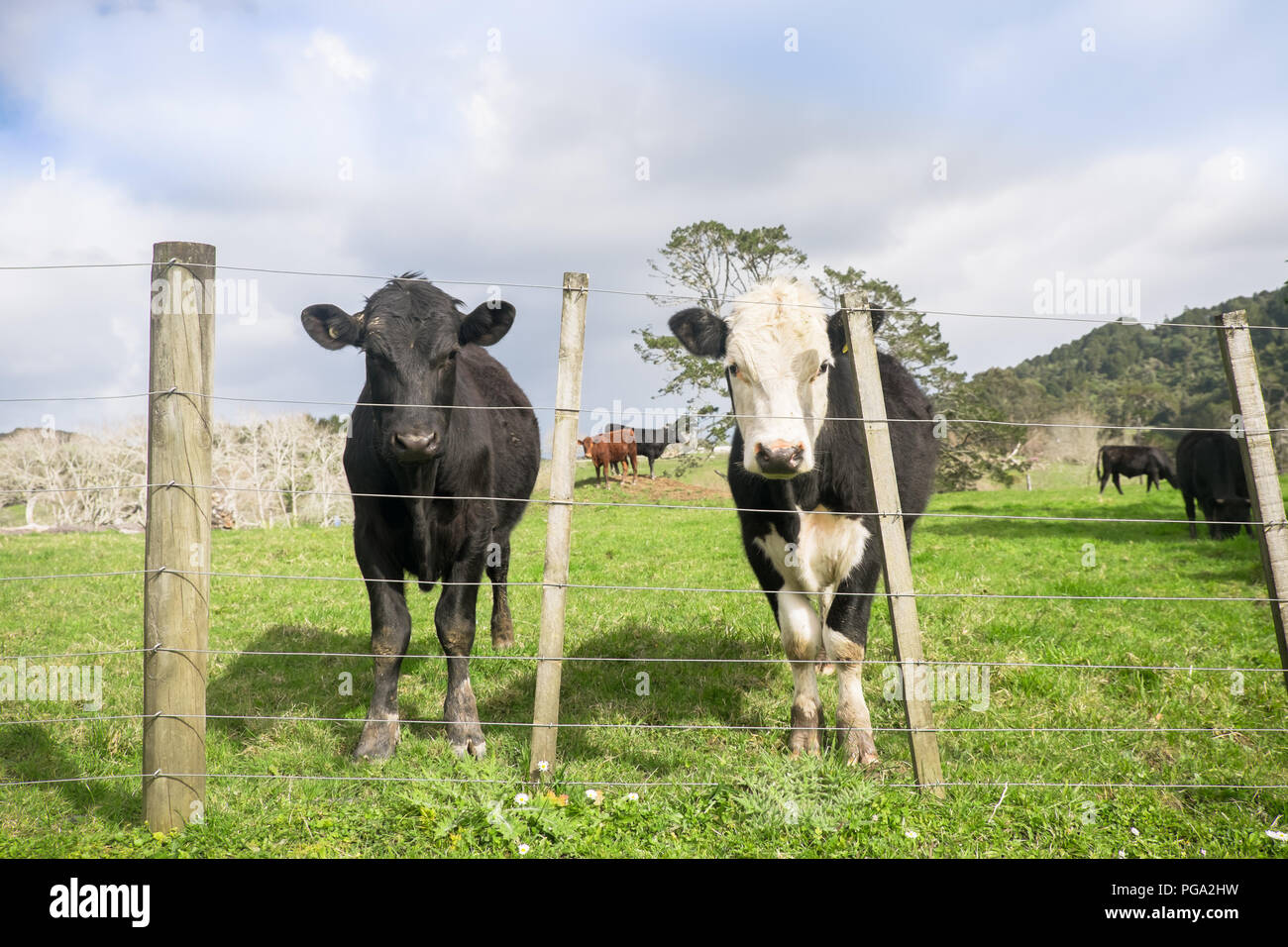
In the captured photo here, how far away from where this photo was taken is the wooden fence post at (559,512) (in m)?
3.35

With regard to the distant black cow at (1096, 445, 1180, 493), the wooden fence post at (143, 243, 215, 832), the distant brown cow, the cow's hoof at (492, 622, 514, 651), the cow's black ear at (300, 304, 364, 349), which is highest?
the distant brown cow

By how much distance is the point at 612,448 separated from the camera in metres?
26.5

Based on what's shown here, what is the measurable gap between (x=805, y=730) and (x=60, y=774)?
12.6 feet

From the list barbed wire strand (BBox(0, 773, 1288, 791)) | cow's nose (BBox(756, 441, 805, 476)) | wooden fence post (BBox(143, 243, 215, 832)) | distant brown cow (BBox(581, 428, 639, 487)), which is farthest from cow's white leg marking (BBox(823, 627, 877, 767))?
distant brown cow (BBox(581, 428, 639, 487))

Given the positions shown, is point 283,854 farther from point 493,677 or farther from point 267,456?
point 267,456

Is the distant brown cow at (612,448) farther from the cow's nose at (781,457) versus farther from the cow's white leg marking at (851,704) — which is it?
the cow's nose at (781,457)

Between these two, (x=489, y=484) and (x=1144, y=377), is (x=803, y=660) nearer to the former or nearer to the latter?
(x=489, y=484)

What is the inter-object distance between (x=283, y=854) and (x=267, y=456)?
29.6 m

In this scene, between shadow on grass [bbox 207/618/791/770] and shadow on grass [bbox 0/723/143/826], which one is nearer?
shadow on grass [bbox 0/723/143/826]

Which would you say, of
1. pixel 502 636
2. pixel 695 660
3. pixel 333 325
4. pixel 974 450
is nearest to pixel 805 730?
pixel 695 660

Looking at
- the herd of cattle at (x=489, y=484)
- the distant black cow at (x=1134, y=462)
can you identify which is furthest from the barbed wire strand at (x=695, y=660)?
the distant black cow at (x=1134, y=462)

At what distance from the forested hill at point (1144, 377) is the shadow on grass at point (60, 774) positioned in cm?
3638

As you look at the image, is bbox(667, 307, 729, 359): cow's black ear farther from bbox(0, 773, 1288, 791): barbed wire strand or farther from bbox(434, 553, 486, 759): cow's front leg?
bbox(0, 773, 1288, 791): barbed wire strand

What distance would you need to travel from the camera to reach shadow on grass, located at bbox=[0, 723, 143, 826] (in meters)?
3.59
